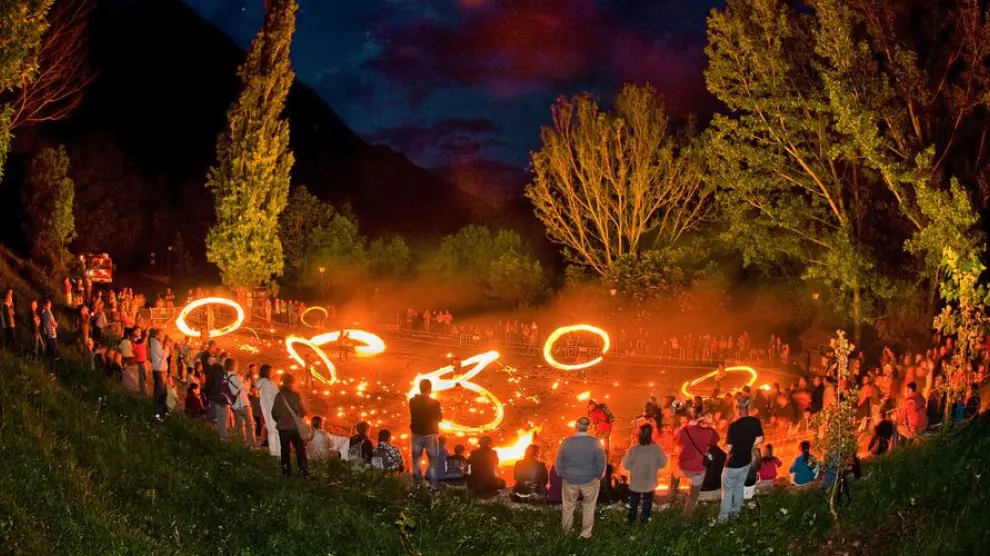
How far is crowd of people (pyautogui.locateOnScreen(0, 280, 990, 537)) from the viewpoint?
11.0m

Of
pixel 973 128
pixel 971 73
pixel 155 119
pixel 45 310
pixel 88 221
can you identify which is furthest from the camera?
pixel 155 119

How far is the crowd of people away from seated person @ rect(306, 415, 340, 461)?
3 cm

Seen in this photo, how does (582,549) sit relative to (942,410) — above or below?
below

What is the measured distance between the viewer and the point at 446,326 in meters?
37.4

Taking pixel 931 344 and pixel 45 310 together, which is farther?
pixel 931 344

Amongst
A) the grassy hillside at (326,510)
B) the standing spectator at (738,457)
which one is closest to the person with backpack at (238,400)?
the grassy hillside at (326,510)

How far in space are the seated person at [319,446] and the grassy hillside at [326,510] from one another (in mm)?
1094

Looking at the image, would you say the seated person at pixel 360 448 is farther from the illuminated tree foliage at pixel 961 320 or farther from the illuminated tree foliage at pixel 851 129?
the illuminated tree foliage at pixel 851 129

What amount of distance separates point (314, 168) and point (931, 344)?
4938 inches

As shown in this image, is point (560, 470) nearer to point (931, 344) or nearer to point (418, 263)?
point (931, 344)

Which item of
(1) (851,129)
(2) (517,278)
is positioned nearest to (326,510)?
(1) (851,129)

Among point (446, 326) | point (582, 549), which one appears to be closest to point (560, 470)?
point (582, 549)

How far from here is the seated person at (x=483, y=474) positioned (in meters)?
13.4

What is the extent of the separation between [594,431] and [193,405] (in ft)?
27.7
